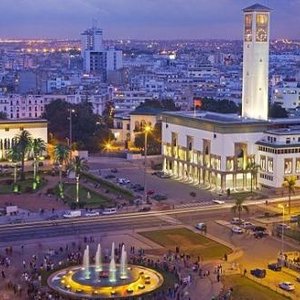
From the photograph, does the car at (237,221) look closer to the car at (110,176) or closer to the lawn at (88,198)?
the lawn at (88,198)

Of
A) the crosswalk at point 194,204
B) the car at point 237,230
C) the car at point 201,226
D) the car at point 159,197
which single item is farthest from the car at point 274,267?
the car at point 159,197

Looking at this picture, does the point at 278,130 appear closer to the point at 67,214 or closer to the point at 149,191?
the point at 149,191

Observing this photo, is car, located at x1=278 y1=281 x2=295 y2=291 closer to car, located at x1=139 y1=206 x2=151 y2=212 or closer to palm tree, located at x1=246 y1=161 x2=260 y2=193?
car, located at x1=139 y1=206 x2=151 y2=212

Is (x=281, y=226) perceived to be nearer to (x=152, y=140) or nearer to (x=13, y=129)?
(x=152, y=140)

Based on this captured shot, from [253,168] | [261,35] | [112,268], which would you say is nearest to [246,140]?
[253,168]

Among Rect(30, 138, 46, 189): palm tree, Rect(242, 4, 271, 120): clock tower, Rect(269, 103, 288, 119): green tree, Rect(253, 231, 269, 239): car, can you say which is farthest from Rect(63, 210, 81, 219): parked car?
Rect(269, 103, 288, 119): green tree
